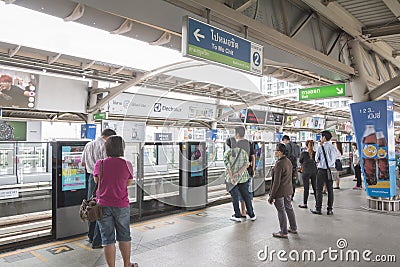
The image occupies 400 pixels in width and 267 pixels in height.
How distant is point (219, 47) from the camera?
3.93m

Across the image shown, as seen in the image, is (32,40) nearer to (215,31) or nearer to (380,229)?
(215,31)

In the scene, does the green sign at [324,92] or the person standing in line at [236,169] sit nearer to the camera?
the person standing in line at [236,169]

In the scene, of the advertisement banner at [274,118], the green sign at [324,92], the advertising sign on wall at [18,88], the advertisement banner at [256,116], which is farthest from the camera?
the advertisement banner at [274,118]

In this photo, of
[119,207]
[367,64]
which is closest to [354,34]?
[367,64]

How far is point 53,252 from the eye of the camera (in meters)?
4.19

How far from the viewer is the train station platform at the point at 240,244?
12.6ft

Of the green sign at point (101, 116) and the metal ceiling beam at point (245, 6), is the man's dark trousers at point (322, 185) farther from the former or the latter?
the green sign at point (101, 116)

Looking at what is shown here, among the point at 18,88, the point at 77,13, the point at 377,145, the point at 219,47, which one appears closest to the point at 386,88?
the point at 377,145

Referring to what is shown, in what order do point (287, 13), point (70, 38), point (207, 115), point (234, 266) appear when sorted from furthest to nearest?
point (207, 115) < point (70, 38) < point (287, 13) < point (234, 266)

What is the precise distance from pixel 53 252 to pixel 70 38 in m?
5.12

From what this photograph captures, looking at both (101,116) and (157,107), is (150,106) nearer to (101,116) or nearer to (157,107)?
(157,107)

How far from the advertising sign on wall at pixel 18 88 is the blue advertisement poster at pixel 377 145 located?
859 cm

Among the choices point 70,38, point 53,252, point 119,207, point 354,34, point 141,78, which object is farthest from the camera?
point 141,78

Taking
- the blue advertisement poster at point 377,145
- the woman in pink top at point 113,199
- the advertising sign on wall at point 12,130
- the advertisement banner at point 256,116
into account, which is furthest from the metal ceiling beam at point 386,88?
the advertising sign on wall at point 12,130
